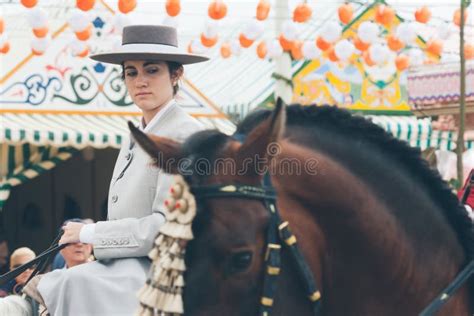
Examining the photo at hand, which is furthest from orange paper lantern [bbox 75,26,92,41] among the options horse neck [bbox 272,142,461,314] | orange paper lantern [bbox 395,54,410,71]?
horse neck [bbox 272,142,461,314]

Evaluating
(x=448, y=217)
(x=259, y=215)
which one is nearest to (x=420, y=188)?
(x=448, y=217)

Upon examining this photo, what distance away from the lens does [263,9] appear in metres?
9.97

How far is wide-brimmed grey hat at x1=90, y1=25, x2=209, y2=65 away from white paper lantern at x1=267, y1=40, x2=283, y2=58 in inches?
275

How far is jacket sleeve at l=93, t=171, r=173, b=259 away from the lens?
305 centimetres

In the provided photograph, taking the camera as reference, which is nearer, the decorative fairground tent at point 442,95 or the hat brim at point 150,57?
the hat brim at point 150,57

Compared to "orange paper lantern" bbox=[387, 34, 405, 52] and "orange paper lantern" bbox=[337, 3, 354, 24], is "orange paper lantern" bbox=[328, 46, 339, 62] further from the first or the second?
"orange paper lantern" bbox=[387, 34, 405, 52]

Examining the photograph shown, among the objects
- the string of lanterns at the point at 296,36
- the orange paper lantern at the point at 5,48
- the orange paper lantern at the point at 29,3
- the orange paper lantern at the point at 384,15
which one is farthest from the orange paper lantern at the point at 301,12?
the orange paper lantern at the point at 5,48

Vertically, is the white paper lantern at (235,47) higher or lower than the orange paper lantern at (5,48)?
higher

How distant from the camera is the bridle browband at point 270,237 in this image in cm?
248

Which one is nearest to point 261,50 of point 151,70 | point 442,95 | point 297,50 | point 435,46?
point 297,50

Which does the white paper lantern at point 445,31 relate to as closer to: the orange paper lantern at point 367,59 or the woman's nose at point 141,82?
the orange paper lantern at point 367,59

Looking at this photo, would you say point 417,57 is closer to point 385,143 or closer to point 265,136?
point 385,143

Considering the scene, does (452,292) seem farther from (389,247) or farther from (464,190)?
(464,190)

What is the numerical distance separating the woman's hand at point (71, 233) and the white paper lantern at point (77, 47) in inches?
267
